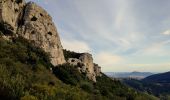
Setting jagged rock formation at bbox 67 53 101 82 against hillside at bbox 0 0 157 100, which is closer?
hillside at bbox 0 0 157 100

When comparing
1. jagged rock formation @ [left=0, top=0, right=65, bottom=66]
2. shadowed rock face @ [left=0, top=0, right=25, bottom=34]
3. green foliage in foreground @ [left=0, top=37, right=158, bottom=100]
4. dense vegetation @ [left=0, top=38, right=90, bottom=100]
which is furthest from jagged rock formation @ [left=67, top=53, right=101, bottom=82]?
shadowed rock face @ [left=0, top=0, right=25, bottom=34]

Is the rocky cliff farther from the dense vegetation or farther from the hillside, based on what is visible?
the dense vegetation

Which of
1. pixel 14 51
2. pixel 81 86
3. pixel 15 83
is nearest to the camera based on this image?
pixel 15 83

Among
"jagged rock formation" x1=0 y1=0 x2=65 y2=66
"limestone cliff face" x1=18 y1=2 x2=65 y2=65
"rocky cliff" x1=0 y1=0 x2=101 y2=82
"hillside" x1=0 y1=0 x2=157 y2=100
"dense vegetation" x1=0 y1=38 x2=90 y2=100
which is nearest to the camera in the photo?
"dense vegetation" x1=0 y1=38 x2=90 y2=100

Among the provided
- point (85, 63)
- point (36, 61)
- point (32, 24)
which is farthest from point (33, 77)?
point (85, 63)

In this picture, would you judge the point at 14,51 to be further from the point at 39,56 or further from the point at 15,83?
the point at 15,83

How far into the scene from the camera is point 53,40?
136 metres

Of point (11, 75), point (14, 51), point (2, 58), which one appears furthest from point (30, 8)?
point (11, 75)

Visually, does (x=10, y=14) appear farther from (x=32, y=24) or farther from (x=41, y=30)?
(x=41, y=30)

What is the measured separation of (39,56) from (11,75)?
31647 mm

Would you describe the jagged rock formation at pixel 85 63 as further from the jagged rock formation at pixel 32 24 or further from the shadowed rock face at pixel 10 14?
the shadowed rock face at pixel 10 14

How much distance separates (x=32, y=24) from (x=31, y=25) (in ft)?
2.89

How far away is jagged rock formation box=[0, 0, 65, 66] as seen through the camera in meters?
119

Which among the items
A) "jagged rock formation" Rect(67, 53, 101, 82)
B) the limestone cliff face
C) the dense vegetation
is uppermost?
the limestone cliff face
